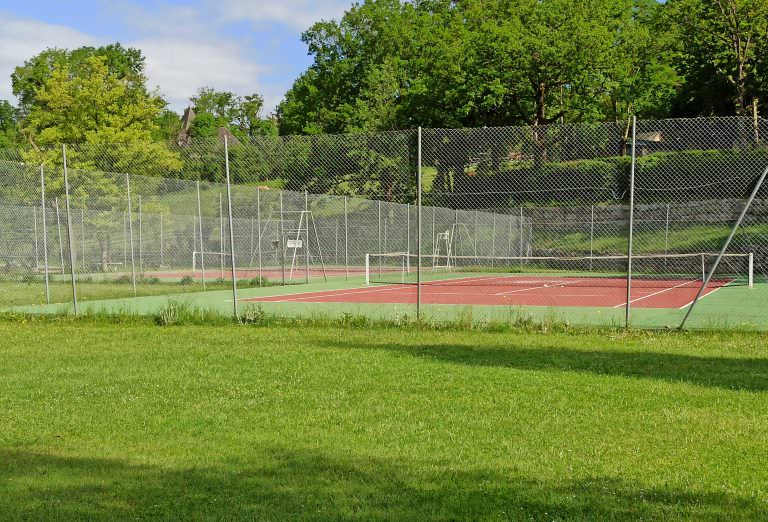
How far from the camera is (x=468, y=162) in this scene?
Result: 17875mm

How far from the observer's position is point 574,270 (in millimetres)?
26062

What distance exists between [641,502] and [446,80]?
43.2 m

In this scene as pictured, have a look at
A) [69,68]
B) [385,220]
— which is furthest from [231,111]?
[385,220]

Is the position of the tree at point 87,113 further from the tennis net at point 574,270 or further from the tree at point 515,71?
the tree at point 515,71

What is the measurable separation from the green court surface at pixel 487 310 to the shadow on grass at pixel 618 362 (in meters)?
2.35

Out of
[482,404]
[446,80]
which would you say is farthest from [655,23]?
[482,404]

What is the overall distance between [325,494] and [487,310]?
1168cm

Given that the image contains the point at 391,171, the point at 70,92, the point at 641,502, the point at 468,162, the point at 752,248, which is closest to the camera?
the point at 641,502

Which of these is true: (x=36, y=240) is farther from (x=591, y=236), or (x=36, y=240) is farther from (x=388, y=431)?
(x=388, y=431)

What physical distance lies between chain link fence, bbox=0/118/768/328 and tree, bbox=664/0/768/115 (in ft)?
50.4

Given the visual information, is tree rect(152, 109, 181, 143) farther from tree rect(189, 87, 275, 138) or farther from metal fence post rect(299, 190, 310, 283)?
metal fence post rect(299, 190, 310, 283)

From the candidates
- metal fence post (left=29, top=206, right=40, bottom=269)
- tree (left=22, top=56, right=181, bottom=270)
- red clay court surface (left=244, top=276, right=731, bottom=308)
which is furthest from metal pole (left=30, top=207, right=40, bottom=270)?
tree (left=22, top=56, right=181, bottom=270)

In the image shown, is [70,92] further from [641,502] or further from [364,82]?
[641,502]

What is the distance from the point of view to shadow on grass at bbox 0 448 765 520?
4.03m
